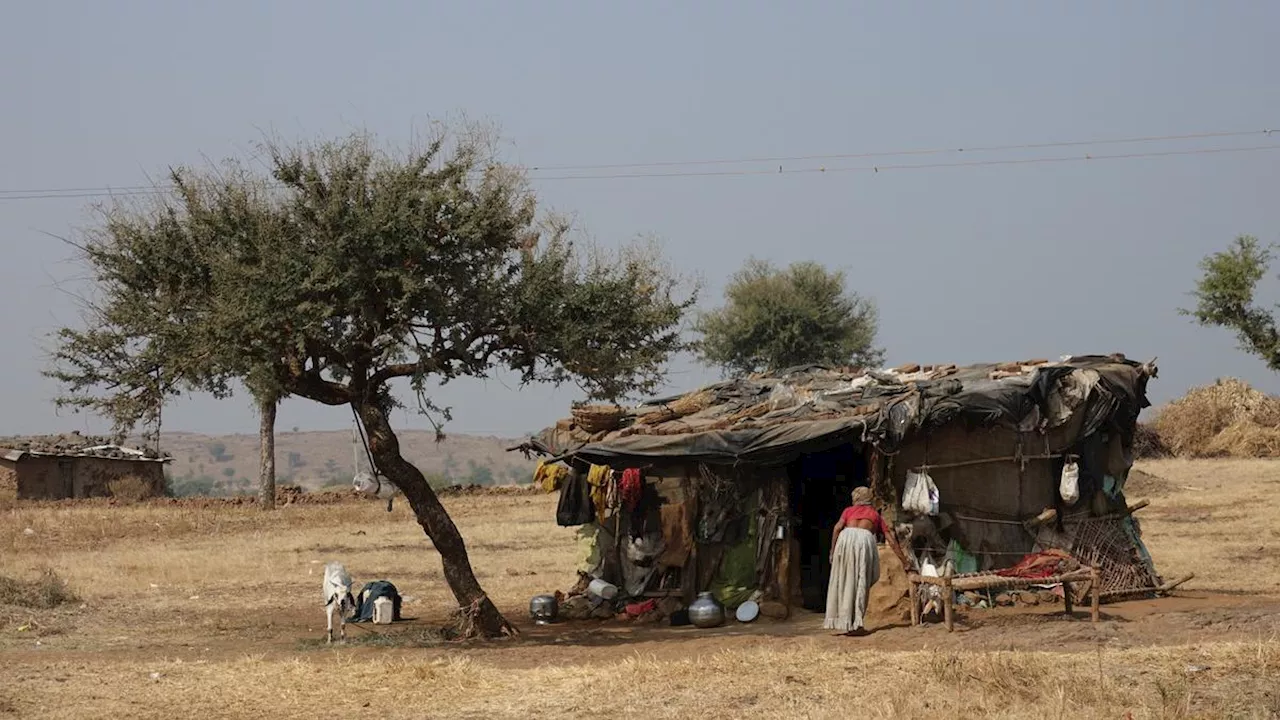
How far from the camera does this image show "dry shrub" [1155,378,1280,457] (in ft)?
161

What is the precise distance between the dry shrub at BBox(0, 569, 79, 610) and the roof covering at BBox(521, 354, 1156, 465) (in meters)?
7.23

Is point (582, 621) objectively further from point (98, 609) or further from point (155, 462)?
point (155, 462)

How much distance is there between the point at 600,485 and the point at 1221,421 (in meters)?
36.8

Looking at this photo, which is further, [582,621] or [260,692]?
[582,621]

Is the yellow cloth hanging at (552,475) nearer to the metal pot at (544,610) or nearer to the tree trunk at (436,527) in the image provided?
the metal pot at (544,610)

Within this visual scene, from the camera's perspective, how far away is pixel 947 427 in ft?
61.4

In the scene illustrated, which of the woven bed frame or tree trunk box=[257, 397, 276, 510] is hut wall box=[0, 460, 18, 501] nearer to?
tree trunk box=[257, 397, 276, 510]

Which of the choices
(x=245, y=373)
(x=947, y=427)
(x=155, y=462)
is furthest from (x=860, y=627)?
(x=155, y=462)

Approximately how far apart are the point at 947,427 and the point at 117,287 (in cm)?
1037

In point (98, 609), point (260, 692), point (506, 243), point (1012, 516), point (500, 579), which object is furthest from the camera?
point (500, 579)

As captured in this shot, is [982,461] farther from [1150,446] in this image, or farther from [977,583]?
[1150,446]

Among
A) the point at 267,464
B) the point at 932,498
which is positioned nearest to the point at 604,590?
the point at 932,498

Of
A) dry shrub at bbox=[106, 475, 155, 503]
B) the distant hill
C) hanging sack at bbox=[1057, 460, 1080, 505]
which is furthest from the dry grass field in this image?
the distant hill

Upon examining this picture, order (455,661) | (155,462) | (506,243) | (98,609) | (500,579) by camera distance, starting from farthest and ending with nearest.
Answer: (155,462) < (500,579) < (98,609) < (506,243) < (455,661)
